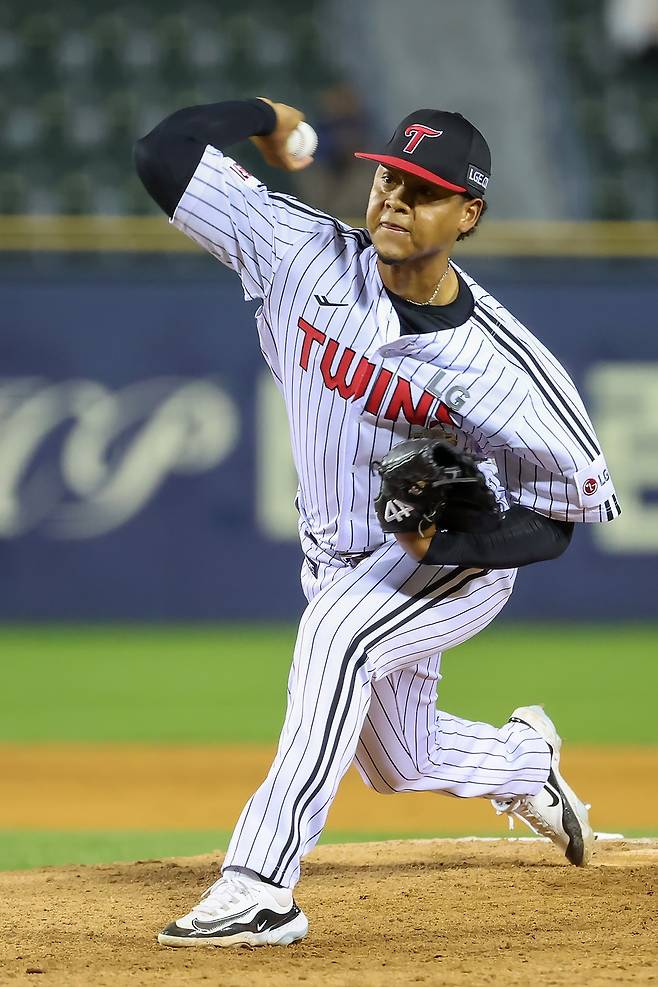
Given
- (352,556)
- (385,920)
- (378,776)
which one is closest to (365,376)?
(352,556)

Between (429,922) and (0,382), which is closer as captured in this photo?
(429,922)

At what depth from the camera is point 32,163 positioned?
492 inches

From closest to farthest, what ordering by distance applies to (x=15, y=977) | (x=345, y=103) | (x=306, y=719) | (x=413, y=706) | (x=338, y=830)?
(x=15, y=977), (x=306, y=719), (x=413, y=706), (x=338, y=830), (x=345, y=103)

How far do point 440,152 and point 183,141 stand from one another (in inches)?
24.1

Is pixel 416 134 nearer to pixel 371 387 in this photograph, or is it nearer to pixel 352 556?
pixel 371 387

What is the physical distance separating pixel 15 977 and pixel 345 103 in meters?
→ 8.84

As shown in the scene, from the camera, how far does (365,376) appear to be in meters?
3.73

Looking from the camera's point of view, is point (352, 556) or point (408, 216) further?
point (352, 556)

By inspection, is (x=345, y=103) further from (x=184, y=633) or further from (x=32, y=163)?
(x=184, y=633)

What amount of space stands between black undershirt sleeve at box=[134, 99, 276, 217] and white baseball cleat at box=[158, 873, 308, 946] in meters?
1.60

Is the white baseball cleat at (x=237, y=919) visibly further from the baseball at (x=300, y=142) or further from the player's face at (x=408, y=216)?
the baseball at (x=300, y=142)

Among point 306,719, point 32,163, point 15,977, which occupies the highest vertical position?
point 32,163

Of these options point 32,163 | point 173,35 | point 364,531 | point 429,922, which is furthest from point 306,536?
point 173,35

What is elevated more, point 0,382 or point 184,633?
point 0,382
